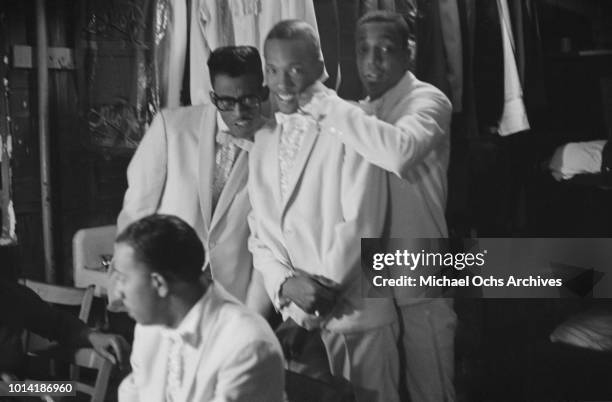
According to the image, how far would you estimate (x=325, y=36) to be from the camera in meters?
2.76

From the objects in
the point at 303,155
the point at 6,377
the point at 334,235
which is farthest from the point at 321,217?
the point at 6,377

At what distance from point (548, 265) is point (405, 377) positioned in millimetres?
615

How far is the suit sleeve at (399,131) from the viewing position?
2.69 meters

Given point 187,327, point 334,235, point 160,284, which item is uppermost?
point 334,235

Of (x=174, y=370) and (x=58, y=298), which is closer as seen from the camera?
(x=174, y=370)

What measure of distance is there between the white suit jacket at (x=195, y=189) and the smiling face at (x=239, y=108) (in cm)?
7

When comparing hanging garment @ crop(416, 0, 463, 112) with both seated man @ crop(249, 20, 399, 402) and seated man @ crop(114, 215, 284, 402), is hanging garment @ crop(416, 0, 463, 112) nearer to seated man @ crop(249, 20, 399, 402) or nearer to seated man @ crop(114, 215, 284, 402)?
seated man @ crop(249, 20, 399, 402)

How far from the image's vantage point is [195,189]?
2922mm

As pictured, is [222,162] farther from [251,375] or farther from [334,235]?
[251,375]

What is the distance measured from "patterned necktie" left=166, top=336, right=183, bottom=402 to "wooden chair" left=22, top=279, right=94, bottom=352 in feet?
1.72

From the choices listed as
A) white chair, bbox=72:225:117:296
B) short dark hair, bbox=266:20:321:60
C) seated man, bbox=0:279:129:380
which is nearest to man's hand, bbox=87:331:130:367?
seated man, bbox=0:279:129:380

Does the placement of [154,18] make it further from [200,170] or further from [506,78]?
[506,78]

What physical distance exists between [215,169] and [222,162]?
0.04m

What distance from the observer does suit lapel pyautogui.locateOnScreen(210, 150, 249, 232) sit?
2.86m
